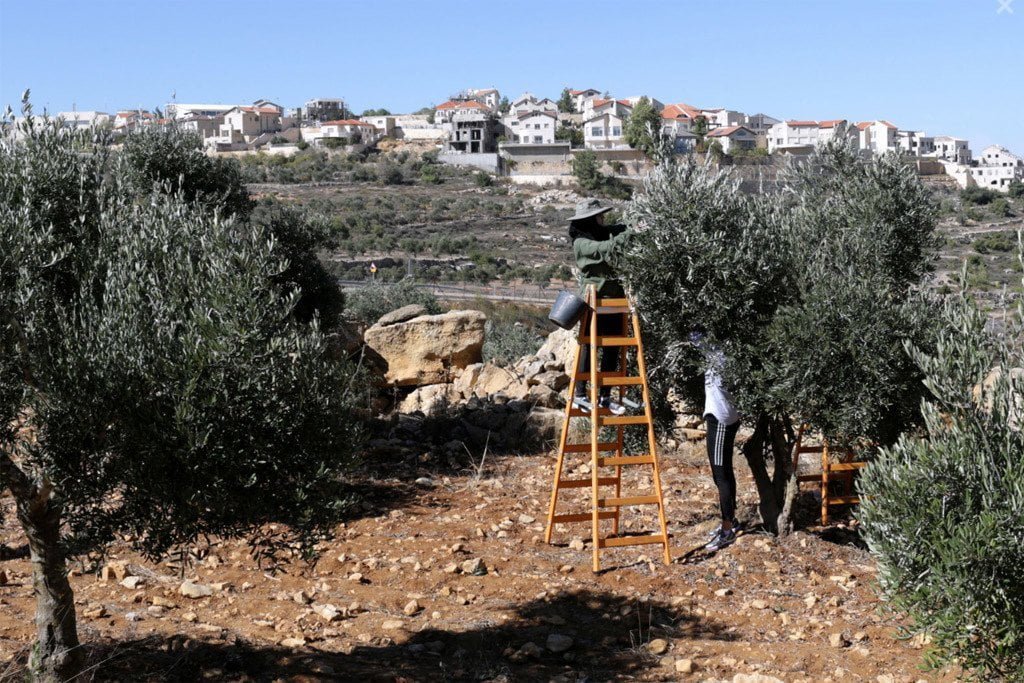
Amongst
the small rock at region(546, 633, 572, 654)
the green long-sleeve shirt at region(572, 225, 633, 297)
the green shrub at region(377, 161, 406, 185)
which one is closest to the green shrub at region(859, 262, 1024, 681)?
the small rock at region(546, 633, 572, 654)

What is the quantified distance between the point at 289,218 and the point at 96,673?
7.63 metres

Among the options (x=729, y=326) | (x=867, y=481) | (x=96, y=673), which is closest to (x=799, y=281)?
(x=729, y=326)

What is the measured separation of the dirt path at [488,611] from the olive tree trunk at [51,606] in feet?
1.27

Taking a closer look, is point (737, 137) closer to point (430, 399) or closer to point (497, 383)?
point (497, 383)

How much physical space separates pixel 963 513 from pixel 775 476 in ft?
13.1

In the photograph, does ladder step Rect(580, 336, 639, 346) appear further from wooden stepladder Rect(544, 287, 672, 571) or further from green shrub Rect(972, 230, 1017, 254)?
green shrub Rect(972, 230, 1017, 254)

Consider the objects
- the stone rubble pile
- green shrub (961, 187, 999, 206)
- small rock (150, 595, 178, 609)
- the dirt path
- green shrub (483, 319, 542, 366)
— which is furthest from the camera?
green shrub (961, 187, 999, 206)

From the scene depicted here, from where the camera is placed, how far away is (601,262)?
8539 mm

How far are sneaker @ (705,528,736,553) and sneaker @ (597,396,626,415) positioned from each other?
1312 mm

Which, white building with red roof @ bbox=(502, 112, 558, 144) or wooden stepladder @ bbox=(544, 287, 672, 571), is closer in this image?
wooden stepladder @ bbox=(544, 287, 672, 571)

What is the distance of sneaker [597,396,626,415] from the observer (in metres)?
8.83

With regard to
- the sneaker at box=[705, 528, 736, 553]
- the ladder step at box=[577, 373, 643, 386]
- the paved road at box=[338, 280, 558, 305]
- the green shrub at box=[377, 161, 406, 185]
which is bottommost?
the paved road at box=[338, 280, 558, 305]

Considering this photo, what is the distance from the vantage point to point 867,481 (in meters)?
5.46

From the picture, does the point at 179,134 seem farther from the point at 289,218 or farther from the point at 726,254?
the point at 726,254
